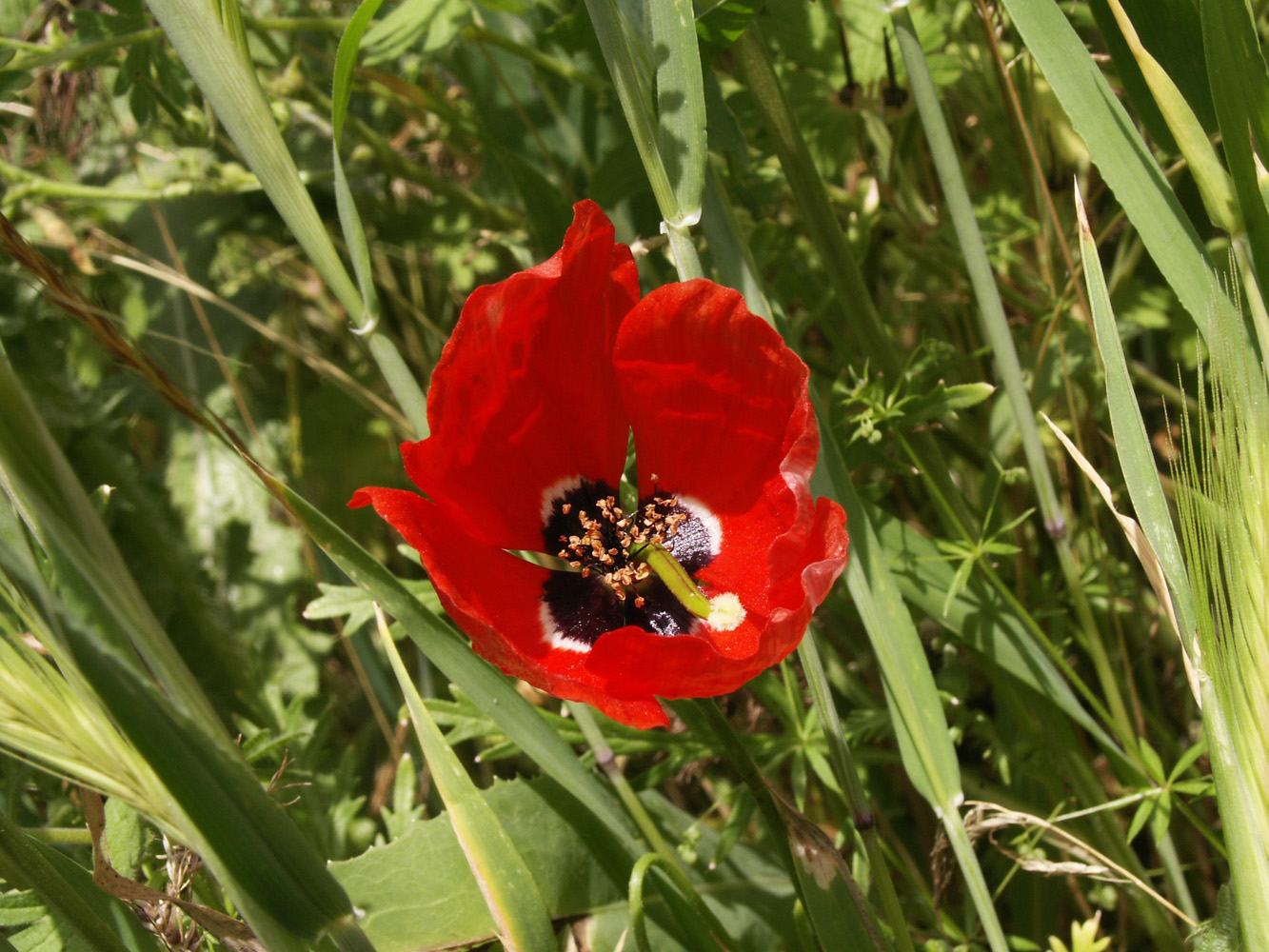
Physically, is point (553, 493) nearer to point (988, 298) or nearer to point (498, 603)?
point (498, 603)

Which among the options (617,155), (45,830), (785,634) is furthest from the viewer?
(617,155)

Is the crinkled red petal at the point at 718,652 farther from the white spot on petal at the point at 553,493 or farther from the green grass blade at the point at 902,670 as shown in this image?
the white spot on petal at the point at 553,493

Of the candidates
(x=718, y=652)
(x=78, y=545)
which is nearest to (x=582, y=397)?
(x=718, y=652)

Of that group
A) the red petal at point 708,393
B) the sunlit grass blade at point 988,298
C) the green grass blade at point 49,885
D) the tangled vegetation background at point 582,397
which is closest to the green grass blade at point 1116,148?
the tangled vegetation background at point 582,397

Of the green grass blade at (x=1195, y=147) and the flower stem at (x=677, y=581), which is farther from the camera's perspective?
the flower stem at (x=677, y=581)

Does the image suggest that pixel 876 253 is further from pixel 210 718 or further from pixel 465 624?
pixel 210 718

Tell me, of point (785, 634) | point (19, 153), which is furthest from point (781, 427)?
point (19, 153)

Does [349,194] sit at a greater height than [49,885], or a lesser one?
greater
